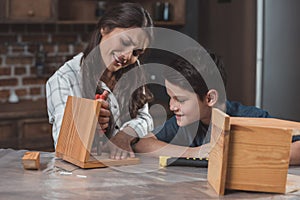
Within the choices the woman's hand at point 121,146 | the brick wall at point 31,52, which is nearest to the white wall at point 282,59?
Result: the brick wall at point 31,52

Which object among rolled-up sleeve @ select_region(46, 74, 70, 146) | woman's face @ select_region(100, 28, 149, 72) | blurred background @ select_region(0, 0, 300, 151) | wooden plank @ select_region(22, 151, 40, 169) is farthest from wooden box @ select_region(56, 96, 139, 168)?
blurred background @ select_region(0, 0, 300, 151)

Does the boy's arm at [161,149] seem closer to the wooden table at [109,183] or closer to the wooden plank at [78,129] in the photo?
the wooden table at [109,183]

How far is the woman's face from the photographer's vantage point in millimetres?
2311

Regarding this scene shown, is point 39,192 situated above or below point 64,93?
below

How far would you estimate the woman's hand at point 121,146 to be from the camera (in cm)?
203

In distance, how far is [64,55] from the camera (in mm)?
4543

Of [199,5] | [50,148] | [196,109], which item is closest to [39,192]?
[196,109]

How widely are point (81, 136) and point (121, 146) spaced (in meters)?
0.19

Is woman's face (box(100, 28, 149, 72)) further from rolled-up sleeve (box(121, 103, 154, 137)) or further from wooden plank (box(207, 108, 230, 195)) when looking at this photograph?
wooden plank (box(207, 108, 230, 195))

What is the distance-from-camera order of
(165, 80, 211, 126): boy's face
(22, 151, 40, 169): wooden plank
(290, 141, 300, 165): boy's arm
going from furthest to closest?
(165, 80, 211, 126): boy's face, (290, 141, 300, 165): boy's arm, (22, 151, 40, 169): wooden plank

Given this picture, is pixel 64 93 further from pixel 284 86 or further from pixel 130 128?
pixel 284 86

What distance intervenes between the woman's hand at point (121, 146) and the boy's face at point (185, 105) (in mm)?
194

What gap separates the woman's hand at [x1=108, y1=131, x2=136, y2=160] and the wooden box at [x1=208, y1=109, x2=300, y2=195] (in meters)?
0.43

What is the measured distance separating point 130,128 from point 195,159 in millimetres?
376
